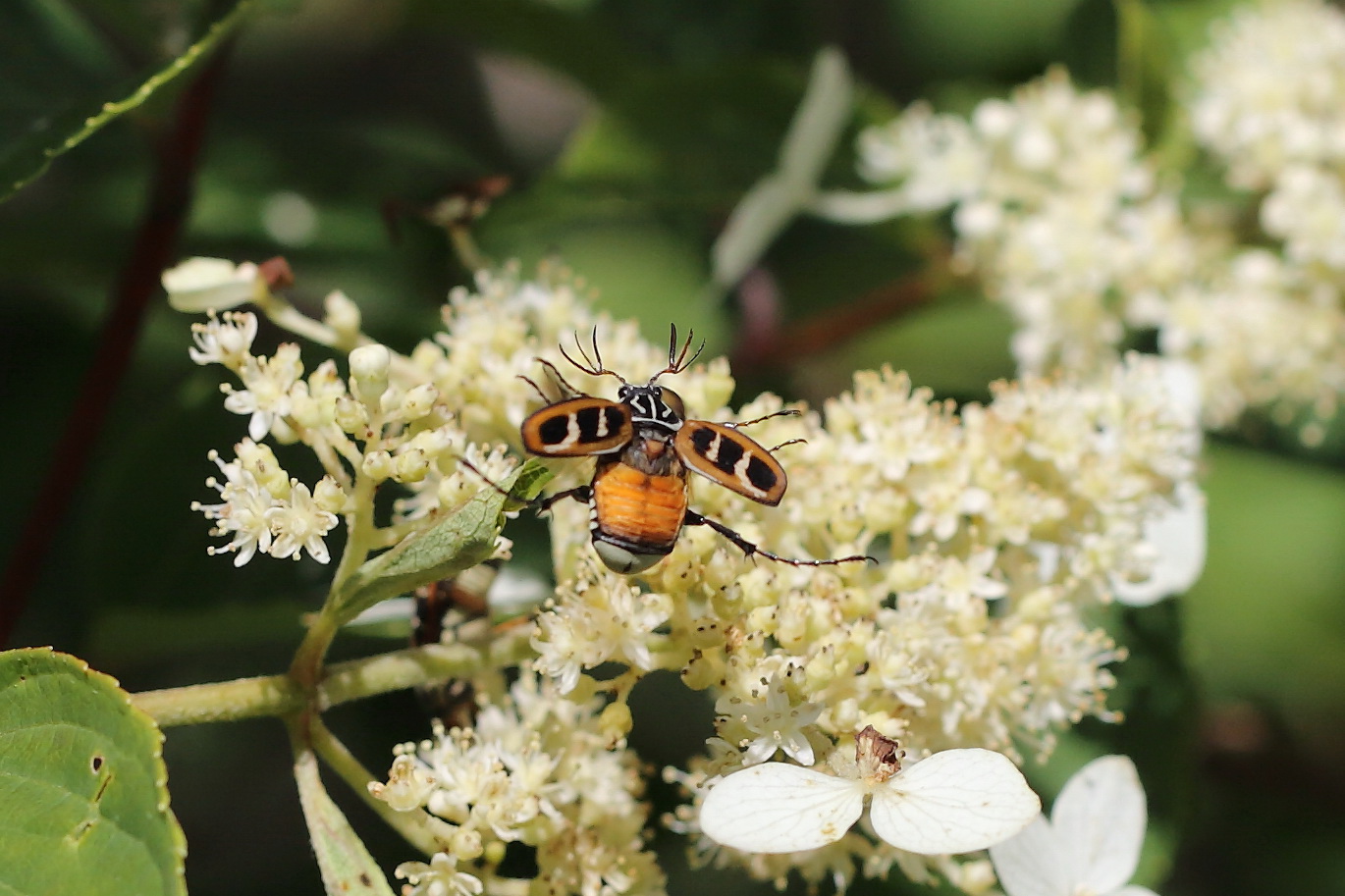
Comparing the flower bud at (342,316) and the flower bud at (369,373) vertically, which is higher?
the flower bud at (342,316)

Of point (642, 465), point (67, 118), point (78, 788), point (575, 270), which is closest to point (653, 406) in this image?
point (642, 465)

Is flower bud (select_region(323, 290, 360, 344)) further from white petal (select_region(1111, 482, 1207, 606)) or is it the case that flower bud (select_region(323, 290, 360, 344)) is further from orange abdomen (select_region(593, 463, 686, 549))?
white petal (select_region(1111, 482, 1207, 606))

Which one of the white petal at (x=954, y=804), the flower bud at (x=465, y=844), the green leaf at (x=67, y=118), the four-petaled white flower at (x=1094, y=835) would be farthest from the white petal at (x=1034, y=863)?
the green leaf at (x=67, y=118)

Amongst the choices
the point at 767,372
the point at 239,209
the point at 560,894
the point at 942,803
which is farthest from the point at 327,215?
the point at 942,803

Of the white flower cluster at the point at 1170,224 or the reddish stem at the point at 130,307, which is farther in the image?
the white flower cluster at the point at 1170,224

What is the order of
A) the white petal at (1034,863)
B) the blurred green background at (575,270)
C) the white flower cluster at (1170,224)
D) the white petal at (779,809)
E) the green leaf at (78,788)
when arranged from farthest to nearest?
the white flower cluster at (1170,224) < the blurred green background at (575,270) < the white petal at (1034,863) < the white petal at (779,809) < the green leaf at (78,788)

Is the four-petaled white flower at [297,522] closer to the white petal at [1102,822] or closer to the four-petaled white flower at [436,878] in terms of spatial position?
the four-petaled white flower at [436,878]

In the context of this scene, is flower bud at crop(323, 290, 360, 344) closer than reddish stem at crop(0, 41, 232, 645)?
Yes

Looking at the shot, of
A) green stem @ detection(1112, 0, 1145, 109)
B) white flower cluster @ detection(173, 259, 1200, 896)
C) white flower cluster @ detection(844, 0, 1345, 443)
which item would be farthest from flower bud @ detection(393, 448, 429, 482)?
green stem @ detection(1112, 0, 1145, 109)
